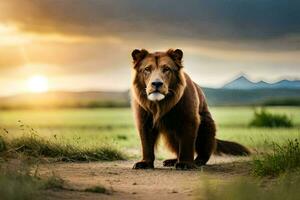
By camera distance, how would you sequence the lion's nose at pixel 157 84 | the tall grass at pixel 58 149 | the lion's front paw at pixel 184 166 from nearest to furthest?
the lion's nose at pixel 157 84, the lion's front paw at pixel 184 166, the tall grass at pixel 58 149

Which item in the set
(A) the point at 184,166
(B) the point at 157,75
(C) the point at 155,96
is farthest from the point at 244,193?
(A) the point at 184,166

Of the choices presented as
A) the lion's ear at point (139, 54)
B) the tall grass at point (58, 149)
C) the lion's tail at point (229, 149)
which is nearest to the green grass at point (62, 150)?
the tall grass at point (58, 149)

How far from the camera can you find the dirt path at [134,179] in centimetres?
850

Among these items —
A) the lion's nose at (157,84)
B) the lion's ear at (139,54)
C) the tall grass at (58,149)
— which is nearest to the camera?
the lion's nose at (157,84)

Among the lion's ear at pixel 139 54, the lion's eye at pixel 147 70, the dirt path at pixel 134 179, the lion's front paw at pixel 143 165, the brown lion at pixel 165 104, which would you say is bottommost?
the dirt path at pixel 134 179

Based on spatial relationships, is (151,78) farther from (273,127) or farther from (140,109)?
(273,127)

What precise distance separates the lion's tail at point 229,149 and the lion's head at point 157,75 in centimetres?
263

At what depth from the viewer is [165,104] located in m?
11.7

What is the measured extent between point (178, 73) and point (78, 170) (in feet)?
7.69

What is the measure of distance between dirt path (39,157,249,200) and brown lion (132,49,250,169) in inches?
18.7

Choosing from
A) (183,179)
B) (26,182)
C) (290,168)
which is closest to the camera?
(26,182)

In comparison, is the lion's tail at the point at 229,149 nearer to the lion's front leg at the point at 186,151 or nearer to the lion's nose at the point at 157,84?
the lion's front leg at the point at 186,151

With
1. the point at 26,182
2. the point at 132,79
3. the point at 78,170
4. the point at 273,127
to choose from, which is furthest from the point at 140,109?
the point at 273,127

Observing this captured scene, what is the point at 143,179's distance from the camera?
34.3 ft
